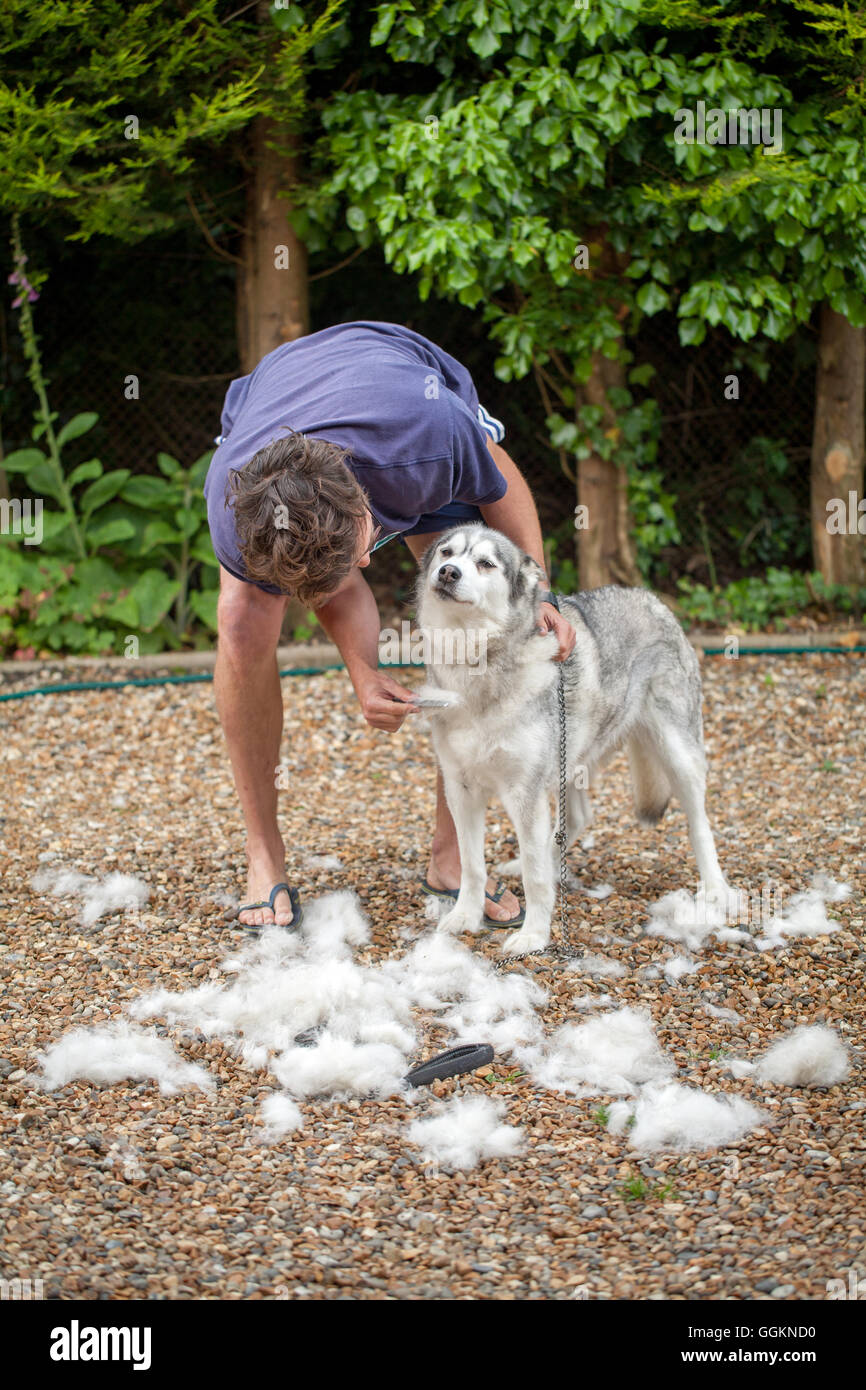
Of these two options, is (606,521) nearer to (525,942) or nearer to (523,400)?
(523,400)

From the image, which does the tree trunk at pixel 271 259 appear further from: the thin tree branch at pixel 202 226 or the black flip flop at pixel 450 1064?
the black flip flop at pixel 450 1064

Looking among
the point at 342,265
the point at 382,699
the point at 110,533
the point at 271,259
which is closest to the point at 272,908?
the point at 382,699

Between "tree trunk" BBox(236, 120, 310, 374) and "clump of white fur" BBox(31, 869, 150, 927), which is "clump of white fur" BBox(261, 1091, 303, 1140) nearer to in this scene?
"clump of white fur" BBox(31, 869, 150, 927)

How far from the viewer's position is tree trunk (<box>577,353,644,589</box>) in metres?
6.68

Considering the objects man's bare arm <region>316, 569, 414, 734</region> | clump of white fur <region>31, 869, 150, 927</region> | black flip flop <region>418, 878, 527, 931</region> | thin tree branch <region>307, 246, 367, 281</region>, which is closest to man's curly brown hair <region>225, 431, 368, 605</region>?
man's bare arm <region>316, 569, 414, 734</region>

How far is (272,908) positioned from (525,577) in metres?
1.21

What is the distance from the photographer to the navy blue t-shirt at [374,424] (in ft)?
9.35

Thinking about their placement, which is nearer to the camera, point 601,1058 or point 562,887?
point 601,1058

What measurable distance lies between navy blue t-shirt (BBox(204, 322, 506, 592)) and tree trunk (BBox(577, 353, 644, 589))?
3443 millimetres

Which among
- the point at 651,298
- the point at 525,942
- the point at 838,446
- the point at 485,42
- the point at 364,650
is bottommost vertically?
the point at 525,942

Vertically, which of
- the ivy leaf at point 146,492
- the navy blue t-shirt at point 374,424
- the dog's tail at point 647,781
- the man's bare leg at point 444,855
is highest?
the ivy leaf at point 146,492

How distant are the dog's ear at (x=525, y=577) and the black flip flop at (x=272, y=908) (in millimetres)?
1105

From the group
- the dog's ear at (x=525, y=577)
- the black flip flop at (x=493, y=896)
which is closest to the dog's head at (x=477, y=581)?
the dog's ear at (x=525, y=577)

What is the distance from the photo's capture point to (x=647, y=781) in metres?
3.97
